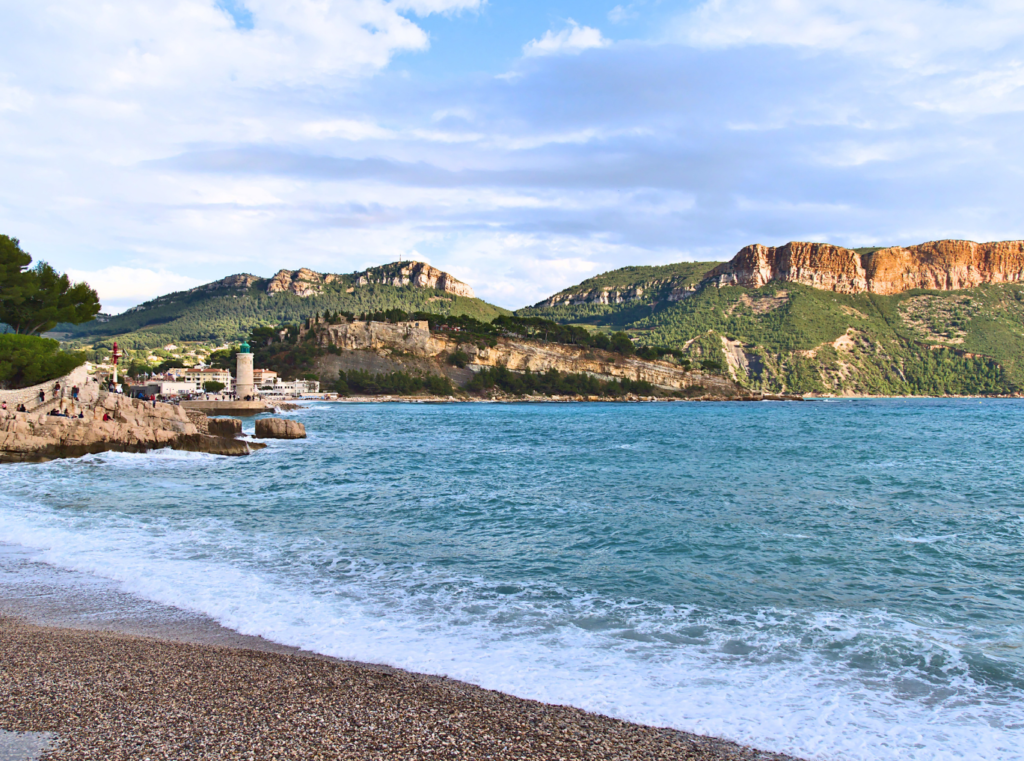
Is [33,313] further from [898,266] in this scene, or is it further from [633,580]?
[898,266]

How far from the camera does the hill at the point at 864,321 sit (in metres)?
164

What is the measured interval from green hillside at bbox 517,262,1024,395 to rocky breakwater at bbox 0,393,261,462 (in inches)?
5761

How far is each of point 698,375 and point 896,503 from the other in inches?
5248

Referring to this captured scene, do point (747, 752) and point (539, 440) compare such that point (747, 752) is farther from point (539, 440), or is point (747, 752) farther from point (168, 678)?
point (539, 440)

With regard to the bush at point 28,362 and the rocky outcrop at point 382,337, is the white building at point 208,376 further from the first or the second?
the bush at point 28,362

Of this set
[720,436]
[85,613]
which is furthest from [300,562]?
[720,436]

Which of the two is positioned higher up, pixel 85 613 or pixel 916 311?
pixel 916 311

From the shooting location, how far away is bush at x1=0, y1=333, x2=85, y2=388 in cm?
3338

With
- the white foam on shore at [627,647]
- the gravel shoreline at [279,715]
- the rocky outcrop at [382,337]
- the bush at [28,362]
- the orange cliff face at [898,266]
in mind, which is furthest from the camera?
the orange cliff face at [898,266]

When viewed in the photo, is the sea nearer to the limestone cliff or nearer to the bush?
the bush

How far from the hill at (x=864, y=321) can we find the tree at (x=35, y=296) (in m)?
142

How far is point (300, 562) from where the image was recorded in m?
10.6

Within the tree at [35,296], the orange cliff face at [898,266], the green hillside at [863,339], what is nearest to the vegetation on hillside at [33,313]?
the tree at [35,296]

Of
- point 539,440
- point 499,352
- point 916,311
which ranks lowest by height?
point 539,440
